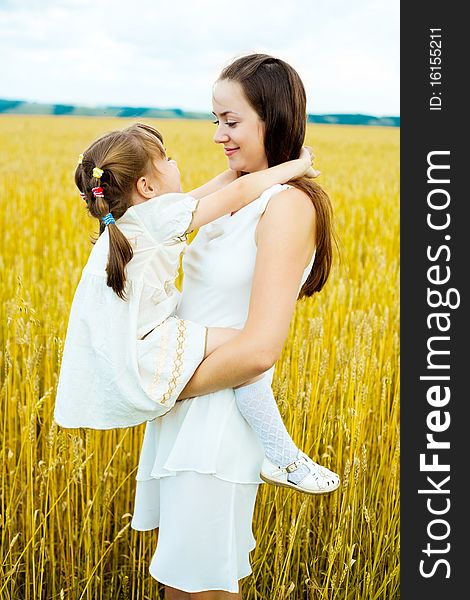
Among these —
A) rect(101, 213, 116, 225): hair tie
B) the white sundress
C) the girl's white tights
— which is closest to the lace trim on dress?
the white sundress

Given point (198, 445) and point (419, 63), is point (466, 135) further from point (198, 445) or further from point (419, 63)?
A: point (198, 445)

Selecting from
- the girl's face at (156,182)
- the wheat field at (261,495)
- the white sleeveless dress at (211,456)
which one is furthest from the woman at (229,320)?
the wheat field at (261,495)

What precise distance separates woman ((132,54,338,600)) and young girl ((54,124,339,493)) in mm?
42

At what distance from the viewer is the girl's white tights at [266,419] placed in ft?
4.70

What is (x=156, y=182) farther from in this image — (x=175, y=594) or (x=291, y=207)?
(x=175, y=594)

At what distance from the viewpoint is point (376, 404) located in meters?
2.38

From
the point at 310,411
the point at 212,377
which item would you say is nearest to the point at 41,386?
the point at 310,411

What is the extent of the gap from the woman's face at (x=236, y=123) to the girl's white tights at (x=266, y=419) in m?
0.43

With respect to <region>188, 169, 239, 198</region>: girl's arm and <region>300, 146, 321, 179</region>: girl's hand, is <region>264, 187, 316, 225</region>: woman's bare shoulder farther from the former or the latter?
<region>188, 169, 239, 198</region>: girl's arm

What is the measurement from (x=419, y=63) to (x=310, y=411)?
96cm

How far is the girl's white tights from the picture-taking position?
1.43 m

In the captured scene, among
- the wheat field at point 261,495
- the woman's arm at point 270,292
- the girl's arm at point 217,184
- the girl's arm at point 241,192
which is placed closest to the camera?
the woman's arm at point 270,292

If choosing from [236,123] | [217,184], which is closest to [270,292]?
[236,123]

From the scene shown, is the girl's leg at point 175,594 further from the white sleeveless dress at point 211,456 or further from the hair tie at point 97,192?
the hair tie at point 97,192
